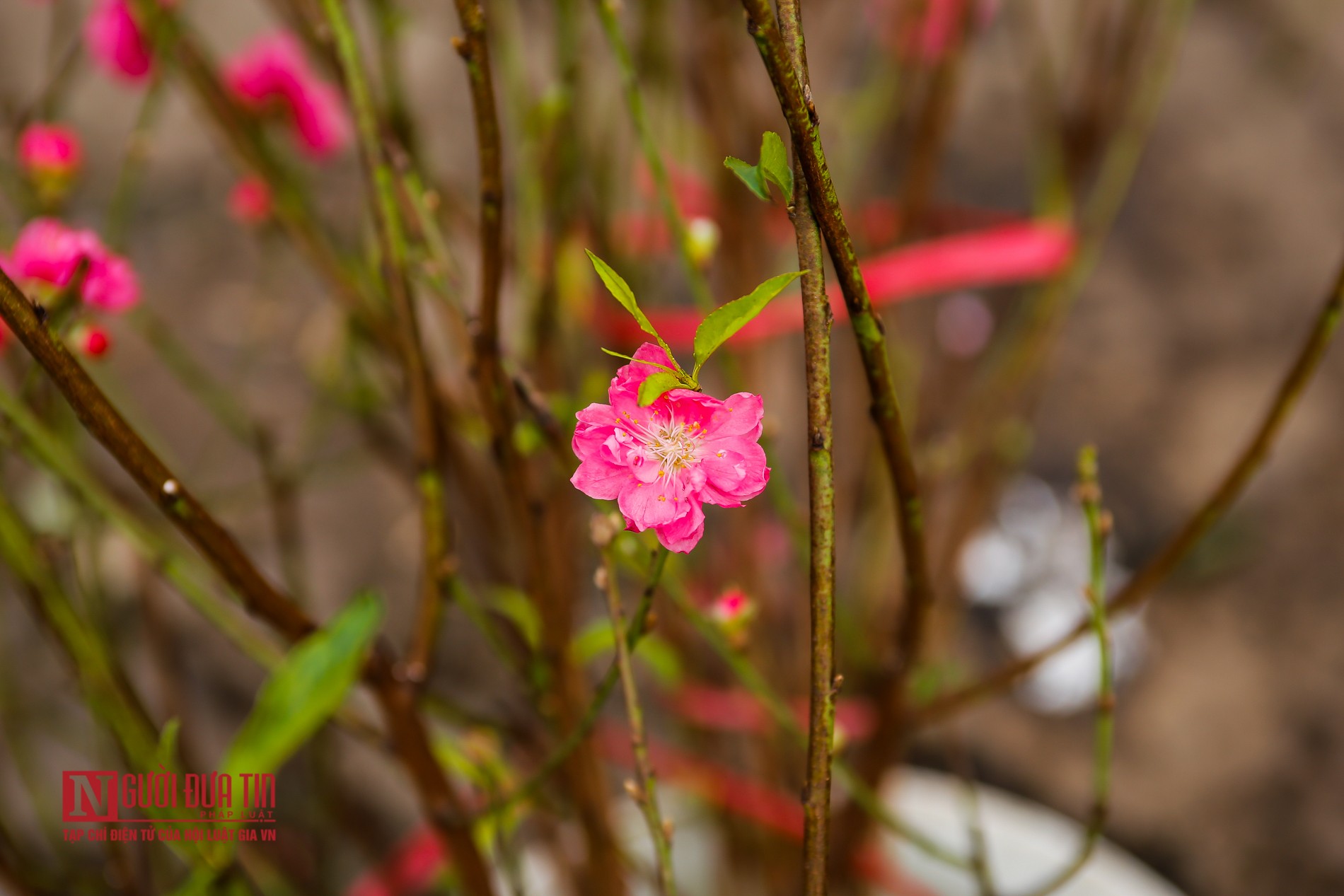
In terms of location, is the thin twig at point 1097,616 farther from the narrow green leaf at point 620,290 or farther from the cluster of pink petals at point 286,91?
the cluster of pink petals at point 286,91

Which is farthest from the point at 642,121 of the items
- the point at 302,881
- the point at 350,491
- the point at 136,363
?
the point at 136,363

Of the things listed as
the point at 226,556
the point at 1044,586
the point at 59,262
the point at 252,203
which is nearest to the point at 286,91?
the point at 252,203

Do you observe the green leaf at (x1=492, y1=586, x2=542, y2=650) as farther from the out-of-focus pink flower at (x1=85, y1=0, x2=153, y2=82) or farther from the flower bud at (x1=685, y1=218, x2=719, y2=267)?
the out-of-focus pink flower at (x1=85, y1=0, x2=153, y2=82)

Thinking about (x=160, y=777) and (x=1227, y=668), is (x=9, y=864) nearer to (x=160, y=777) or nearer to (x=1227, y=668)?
(x=160, y=777)

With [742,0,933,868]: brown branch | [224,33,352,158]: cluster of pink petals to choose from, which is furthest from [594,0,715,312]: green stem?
[224,33,352,158]: cluster of pink petals

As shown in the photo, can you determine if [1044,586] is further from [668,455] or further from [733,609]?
[668,455]

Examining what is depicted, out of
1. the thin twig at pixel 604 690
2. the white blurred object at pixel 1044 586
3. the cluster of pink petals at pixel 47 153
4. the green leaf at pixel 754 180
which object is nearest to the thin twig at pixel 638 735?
the thin twig at pixel 604 690
